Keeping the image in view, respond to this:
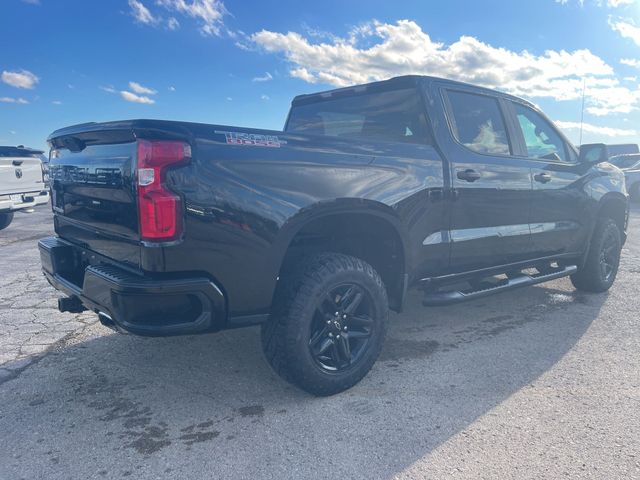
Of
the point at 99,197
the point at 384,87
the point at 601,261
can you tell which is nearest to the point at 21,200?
the point at 99,197

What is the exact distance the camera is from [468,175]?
3.67 metres

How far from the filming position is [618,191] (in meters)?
5.42

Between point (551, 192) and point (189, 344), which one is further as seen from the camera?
point (551, 192)

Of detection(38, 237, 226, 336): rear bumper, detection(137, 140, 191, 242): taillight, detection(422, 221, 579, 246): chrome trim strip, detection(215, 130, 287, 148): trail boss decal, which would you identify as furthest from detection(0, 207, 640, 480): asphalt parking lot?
detection(215, 130, 287, 148): trail boss decal

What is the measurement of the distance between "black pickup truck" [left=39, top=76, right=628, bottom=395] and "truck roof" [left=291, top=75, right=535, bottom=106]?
0.01m

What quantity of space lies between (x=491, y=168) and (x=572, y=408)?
1.80 m

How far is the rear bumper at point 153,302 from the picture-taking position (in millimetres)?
2369

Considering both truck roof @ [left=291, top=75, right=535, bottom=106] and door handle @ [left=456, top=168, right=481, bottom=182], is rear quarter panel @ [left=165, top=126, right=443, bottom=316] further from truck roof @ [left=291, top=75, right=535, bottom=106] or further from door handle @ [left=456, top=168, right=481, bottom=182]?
truck roof @ [left=291, top=75, right=535, bottom=106]

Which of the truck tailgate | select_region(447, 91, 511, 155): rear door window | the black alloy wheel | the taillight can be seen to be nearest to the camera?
the taillight

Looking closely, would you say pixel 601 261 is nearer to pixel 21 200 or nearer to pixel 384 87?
pixel 384 87

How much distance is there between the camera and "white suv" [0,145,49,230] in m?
8.20

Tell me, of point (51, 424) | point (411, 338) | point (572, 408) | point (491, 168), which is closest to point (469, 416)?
point (572, 408)

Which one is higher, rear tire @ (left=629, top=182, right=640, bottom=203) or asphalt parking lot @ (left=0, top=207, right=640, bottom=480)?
rear tire @ (left=629, top=182, right=640, bottom=203)

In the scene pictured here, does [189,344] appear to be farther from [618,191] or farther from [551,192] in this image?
[618,191]
